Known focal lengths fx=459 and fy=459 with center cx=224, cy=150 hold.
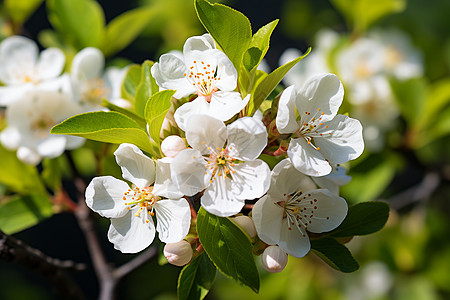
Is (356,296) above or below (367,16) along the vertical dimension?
below

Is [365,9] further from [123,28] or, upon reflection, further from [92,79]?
[92,79]

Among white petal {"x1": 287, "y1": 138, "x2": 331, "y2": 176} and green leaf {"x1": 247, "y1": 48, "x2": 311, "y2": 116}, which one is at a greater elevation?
green leaf {"x1": 247, "y1": 48, "x2": 311, "y2": 116}

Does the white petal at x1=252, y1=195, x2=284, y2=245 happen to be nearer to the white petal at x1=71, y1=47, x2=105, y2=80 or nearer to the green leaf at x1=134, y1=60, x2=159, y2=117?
the green leaf at x1=134, y1=60, x2=159, y2=117

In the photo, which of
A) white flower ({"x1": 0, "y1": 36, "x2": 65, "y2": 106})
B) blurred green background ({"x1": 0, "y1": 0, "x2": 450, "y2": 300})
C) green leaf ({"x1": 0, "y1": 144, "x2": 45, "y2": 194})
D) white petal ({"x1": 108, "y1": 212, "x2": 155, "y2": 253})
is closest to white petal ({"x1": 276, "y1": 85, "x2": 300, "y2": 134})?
white petal ({"x1": 108, "y1": 212, "x2": 155, "y2": 253})

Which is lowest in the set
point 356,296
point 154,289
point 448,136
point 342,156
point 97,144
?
point 154,289

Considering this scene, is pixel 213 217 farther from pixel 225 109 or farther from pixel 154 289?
pixel 154 289

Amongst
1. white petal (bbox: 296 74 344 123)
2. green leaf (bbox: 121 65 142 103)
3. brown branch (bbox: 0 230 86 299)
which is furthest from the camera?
green leaf (bbox: 121 65 142 103)

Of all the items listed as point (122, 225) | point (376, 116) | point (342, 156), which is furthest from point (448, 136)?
point (122, 225)
